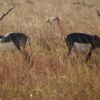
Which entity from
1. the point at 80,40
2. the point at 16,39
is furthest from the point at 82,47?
the point at 16,39

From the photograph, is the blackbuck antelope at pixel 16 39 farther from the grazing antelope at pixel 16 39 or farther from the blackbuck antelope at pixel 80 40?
the blackbuck antelope at pixel 80 40

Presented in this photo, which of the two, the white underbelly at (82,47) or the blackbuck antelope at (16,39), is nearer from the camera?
the white underbelly at (82,47)

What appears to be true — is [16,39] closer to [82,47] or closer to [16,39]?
[16,39]

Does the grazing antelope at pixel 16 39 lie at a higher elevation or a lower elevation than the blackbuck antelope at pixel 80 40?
lower

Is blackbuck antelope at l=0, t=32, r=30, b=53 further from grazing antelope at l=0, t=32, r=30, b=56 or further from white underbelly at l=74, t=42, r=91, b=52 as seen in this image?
white underbelly at l=74, t=42, r=91, b=52

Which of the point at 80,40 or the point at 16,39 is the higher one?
the point at 80,40

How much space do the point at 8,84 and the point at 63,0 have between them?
665 inches

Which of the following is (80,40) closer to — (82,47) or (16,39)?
(82,47)

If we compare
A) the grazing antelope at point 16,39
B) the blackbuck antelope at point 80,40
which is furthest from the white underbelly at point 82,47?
the grazing antelope at point 16,39

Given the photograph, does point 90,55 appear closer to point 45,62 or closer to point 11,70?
point 45,62

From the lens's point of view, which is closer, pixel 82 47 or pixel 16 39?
pixel 82 47

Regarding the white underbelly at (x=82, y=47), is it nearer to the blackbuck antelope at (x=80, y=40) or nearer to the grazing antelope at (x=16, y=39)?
the blackbuck antelope at (x=80, y=40)

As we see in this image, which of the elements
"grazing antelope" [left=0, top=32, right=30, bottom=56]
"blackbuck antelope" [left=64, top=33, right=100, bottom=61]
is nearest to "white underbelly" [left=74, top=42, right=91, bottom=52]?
"blackbuck antelope" [left=64, top=33, right=100, bottom=61]

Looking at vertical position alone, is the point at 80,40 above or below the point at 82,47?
above
